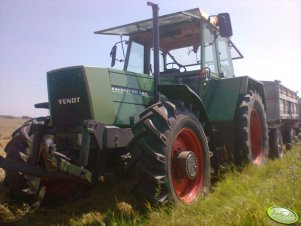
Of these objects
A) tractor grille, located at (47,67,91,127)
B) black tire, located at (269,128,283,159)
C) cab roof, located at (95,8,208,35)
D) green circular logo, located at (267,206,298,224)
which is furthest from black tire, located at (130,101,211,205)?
black tire, located at (269,128,283,159)

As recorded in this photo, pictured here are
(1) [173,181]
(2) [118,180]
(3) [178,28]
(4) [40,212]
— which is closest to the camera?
(1) [173,181]

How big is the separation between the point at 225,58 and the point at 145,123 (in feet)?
11.1

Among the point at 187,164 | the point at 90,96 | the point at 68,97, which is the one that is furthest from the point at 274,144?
the point at 68,97

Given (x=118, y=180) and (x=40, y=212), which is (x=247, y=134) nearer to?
(x=118, y=180)

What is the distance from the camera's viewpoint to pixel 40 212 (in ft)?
13.0

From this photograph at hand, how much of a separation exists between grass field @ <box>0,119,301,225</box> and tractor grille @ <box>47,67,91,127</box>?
1013 mm

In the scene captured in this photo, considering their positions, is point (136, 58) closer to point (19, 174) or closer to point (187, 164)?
point (187, 164)

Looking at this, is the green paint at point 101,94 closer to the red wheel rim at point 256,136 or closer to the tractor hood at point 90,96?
the tractor hood at point 90,96

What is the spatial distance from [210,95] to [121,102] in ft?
5.79

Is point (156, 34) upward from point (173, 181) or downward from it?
upward

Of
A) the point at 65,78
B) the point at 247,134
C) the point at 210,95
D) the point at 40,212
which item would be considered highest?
the point at 65,78

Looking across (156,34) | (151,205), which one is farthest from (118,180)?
(156,34)

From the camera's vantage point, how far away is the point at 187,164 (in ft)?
11.8

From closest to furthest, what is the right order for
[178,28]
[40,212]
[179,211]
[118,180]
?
[179,211]
[40,212]
[118,180]
[178,28]
